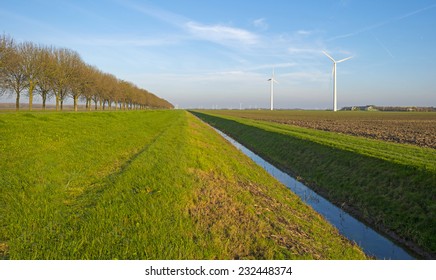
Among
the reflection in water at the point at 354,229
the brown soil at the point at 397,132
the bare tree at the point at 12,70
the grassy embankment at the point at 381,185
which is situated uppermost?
the bare tree at the point at 12,70

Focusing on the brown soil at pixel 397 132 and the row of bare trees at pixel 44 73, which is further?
the row of bare trees at pixel 44 73

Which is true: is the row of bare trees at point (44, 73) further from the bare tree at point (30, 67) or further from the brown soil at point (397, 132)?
the brown soil at point (397, 132)

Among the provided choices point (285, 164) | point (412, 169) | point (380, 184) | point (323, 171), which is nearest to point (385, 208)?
point (380, 184)

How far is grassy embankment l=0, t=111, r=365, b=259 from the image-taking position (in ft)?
19.8

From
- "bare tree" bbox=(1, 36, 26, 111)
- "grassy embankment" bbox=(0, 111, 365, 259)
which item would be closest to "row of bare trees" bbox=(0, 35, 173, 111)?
"bare tree" bbox=(1, 36, 26, 111)

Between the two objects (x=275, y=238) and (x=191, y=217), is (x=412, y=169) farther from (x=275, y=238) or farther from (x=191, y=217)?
(x=191, y=217)

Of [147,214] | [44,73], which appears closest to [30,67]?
[44,73]

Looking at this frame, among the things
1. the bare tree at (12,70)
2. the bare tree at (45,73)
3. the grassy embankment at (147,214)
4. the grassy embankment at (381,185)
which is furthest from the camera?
the bare tree at (45,73)

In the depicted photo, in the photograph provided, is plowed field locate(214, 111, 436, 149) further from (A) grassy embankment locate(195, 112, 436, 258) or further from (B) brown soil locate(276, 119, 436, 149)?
(A) grassy embankment locate(195, 112, 436, 258)

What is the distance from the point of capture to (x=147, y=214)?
755cm

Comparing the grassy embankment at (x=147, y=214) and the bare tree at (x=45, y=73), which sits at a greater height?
the bare tree at (x=45, y=73)

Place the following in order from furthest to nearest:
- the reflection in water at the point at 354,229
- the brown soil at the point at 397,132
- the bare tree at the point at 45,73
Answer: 1. the bare tree at the point at 45,73
2. the brown soil at the point at 397,132
3. the reflection in water at the point at 354,229

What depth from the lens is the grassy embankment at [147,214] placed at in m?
6.03

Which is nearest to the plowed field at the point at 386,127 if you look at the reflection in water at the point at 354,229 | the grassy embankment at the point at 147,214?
the reflection in water at the point at 354,229
